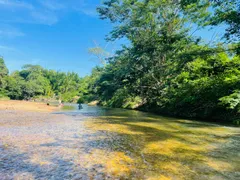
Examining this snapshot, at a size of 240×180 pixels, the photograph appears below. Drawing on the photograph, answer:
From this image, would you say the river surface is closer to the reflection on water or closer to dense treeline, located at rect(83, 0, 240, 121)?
the reflection on water

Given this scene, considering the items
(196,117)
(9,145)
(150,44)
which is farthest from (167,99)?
(9,145)

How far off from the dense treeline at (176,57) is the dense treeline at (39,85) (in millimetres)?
44148

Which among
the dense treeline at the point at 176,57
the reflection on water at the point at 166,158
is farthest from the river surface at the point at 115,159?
the dense treeline at the point at 176,57

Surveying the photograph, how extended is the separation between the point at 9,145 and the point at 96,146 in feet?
8.34

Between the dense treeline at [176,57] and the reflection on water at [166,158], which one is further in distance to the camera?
the dense treeline at [176,57]

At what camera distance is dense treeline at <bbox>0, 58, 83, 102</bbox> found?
59.5 metres

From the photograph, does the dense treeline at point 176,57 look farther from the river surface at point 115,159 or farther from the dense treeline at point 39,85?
the dense treeline at point 39,85

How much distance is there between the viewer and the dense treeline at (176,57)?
13867mm

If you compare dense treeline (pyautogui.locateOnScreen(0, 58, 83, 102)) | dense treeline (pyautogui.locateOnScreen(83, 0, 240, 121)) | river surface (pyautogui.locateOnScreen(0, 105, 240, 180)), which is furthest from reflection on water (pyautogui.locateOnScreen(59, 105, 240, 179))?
dense treeline (pyautogui.locateOnScreen(0, 58, 83, 102))

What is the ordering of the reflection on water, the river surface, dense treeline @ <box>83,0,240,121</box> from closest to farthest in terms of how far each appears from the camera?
the river surface, the reflection on water, dense treeline @ <box>83,0,240,121</box>

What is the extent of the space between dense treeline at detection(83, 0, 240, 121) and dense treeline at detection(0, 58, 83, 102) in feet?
145

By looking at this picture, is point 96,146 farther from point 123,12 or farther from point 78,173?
point 123,12

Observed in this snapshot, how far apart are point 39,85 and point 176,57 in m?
67.3

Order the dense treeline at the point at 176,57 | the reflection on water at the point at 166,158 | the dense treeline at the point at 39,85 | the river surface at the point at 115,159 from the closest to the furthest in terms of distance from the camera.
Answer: the river surface at the point at 115,159 → the reflection on water at the point at 166,158 → the dense treeline at the point at 176,57 → the dense treeline at the point at 39,85
